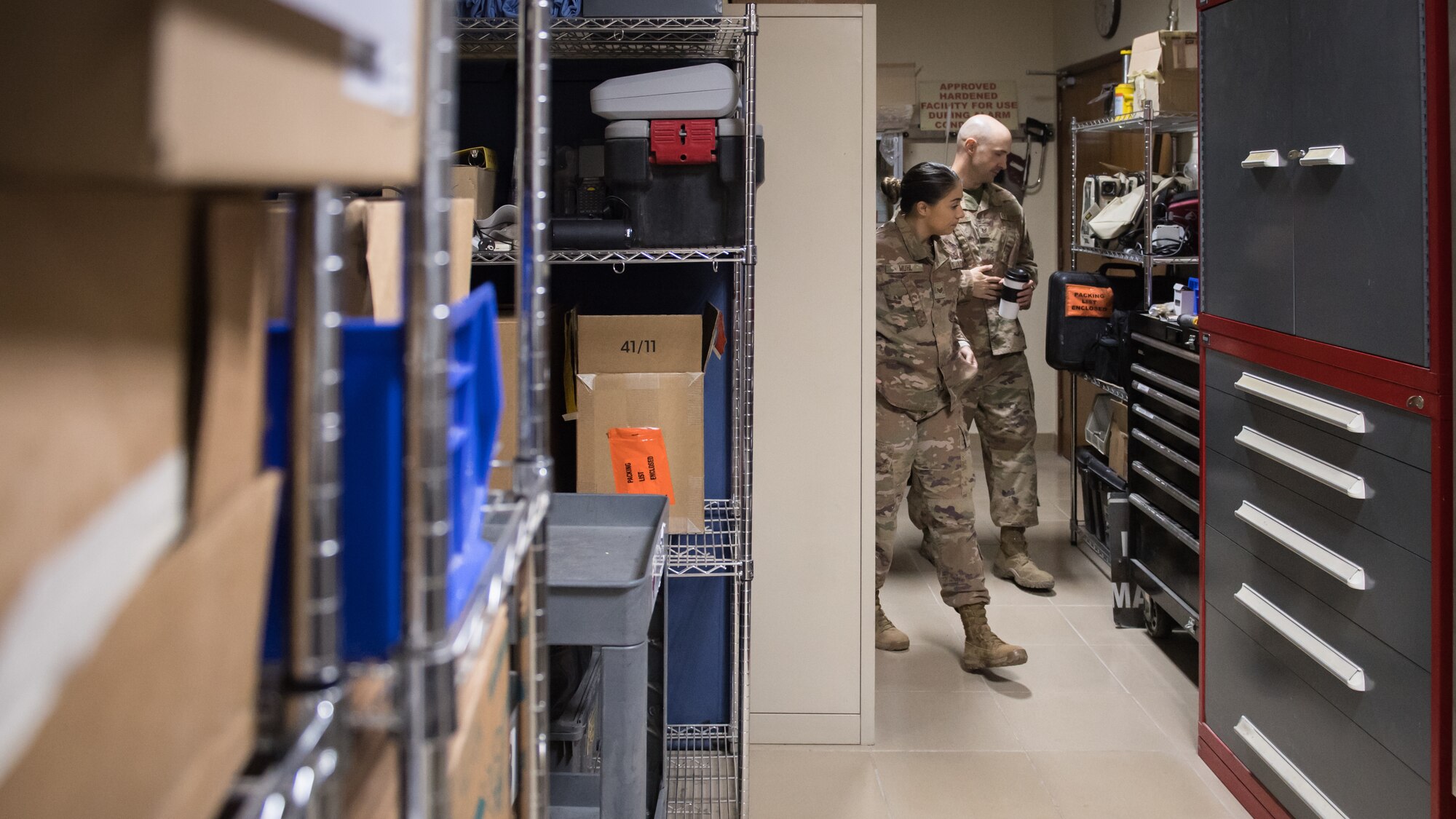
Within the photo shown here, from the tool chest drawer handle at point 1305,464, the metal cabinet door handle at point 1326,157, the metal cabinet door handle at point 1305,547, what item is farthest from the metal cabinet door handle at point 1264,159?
the metal cabinet door handle at point 1305,547

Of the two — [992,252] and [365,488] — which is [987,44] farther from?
[365,488]

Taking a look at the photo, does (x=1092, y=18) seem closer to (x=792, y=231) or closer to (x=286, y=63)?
(x=792, y=231)

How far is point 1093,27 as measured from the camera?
590cm

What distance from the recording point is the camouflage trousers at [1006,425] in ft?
14.3

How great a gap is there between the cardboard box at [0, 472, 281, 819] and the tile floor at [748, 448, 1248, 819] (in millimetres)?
2255

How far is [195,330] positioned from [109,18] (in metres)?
0.17

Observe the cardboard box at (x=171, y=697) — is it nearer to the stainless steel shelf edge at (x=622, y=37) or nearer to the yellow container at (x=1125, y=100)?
the stainless steel shelf edge at (x=622, y=37)

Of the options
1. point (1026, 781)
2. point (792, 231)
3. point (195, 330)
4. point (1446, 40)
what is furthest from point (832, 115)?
point (195, 330)

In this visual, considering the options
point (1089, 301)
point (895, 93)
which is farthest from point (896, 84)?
point (1089, 301)

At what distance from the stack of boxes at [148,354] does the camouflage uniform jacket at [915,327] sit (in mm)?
3159

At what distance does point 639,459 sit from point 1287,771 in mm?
1467

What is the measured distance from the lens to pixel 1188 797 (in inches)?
103

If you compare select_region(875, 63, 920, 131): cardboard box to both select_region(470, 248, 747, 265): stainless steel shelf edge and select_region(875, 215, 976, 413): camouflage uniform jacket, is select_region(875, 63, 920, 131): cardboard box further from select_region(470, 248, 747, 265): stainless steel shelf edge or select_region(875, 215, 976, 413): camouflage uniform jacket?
select_region(470, 248, 747, 265): stainless steel shelf edge

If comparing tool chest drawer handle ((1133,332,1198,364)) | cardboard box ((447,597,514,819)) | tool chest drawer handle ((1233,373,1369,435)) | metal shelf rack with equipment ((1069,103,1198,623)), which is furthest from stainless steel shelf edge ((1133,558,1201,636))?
cardboard box ((447,597,514,819))
